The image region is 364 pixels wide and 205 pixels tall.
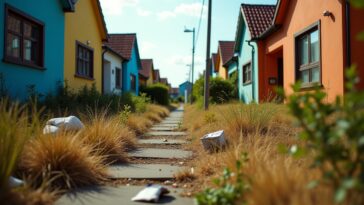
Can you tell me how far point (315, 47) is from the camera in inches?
380

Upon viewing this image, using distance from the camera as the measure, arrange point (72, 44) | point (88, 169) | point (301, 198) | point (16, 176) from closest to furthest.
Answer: point (301, 198) → point (16, 176) → point (88, 169) → point (72, 44)

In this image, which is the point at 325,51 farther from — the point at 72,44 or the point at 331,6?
the point at 72,44

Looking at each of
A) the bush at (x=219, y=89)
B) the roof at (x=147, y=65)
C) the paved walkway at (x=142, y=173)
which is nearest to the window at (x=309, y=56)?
the paved walkway at (x=142, y=173)

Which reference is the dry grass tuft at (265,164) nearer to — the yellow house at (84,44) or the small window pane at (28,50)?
the small window pane at (28,50)

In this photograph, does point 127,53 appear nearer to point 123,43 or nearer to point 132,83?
point 123,43

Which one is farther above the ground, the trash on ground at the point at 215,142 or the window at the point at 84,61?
the window at the point at 84,61

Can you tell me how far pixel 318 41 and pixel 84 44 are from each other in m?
8.36

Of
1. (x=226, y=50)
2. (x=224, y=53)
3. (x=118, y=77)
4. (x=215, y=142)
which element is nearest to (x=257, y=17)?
(x=118, y=77)

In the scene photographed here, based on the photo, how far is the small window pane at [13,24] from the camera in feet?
28.5

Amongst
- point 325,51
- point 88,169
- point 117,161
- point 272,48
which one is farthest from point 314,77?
point 88,169

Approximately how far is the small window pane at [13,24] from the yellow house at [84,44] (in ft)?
10.1

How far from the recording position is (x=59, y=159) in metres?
4.19

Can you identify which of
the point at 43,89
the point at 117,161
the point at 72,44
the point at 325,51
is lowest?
the point at 117,161

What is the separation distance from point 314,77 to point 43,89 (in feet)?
23.9
